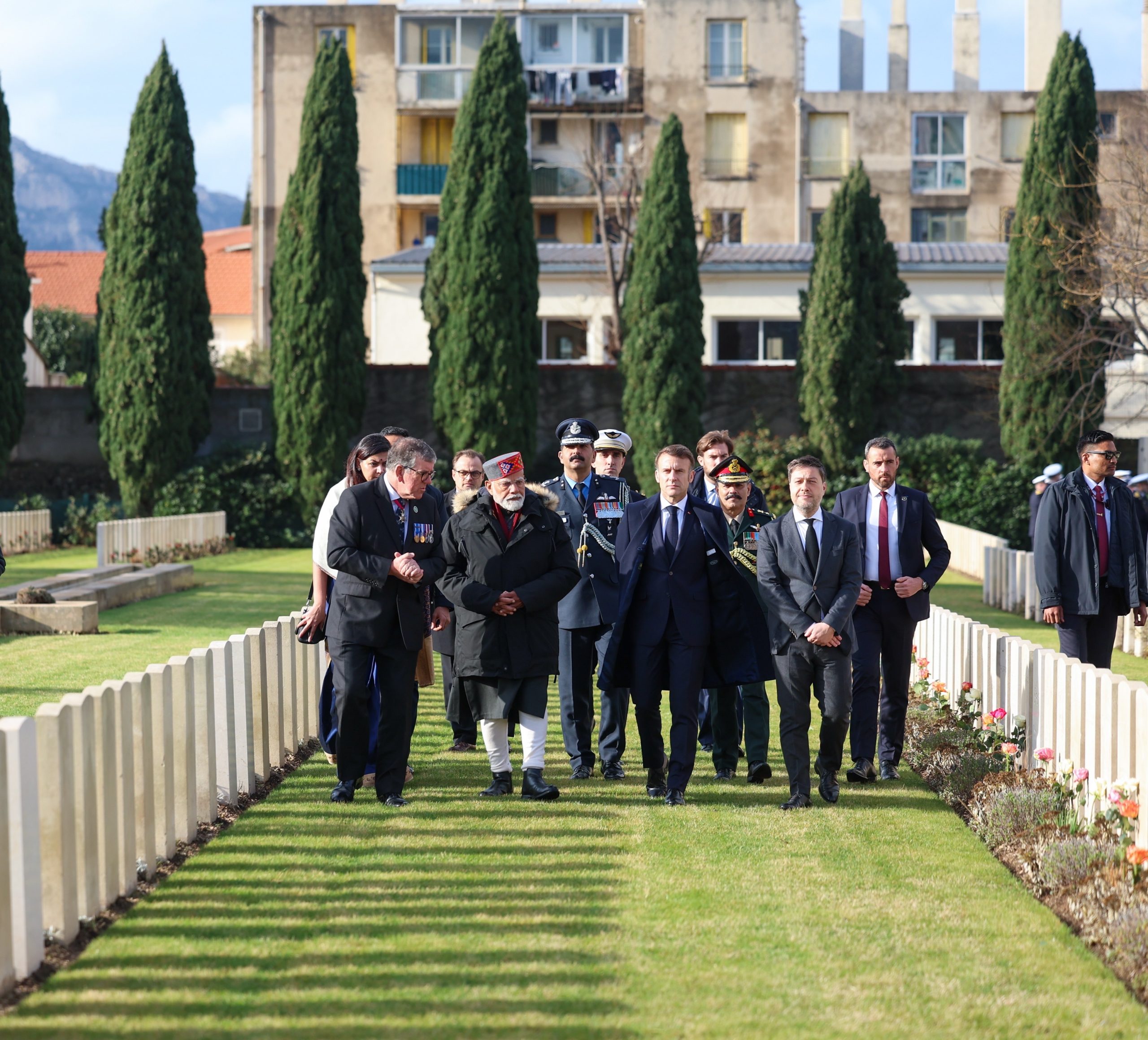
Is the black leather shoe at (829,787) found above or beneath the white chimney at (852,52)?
beneath

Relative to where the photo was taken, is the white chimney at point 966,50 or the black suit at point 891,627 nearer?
the black suit at point 891,627

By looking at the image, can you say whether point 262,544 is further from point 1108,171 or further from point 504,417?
point 1108,171

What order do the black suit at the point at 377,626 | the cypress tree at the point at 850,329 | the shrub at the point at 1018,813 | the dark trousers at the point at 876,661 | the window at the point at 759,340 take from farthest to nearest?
the window at the point at 759,340
the cypress tree at the point at 850,329
the dark trousers at the point at 876,661
the black suit at the point at 377,626
the shrub at the point at 1018,813

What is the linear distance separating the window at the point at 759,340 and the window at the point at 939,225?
971 centimetres

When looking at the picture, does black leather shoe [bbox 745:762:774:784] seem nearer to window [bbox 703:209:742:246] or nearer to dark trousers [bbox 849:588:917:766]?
dark trousers [bbox 849:588:917:766]

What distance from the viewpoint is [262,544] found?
97.7ft

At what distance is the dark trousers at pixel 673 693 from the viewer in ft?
25.1

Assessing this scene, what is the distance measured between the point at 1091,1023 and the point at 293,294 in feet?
87.8

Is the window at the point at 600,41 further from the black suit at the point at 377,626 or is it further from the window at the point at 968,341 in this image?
the black suit at the point at 377,626

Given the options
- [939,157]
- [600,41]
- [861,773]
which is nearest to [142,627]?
[861,773]

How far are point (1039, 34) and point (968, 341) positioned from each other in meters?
14.1

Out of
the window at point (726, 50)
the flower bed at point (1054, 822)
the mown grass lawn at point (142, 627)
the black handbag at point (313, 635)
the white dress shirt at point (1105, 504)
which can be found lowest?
the mown grass lawn at point (142, 627)

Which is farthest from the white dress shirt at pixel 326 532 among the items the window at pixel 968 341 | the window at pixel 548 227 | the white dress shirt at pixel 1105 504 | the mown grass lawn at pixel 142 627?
the window at pixel 548 227

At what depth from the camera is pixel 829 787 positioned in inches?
308
